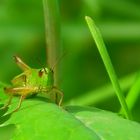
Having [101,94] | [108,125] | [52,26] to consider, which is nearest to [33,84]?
[52,26]

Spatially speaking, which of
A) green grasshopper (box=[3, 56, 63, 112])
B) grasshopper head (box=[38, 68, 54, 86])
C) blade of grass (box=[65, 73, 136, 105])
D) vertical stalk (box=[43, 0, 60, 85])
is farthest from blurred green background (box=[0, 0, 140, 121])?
vertical stalk (box=[43, 0, 60, 85])

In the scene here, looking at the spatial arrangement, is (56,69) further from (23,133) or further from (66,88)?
(66,88)

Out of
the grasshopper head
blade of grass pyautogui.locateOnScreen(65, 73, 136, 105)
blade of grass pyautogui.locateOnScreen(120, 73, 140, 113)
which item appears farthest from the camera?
blade of grass pyautogui.locateOnScreen(65, 73, 136, 105)

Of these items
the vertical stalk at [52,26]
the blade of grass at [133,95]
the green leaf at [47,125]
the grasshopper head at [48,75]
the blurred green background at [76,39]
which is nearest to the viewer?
the green leaf at [47,125]

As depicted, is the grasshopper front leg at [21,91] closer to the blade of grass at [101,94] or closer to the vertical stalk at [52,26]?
the vertical stalk at [52,26]

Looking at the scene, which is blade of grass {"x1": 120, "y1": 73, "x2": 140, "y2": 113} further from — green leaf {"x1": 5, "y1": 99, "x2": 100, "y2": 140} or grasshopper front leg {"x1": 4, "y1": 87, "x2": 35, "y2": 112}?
green leaf {"x1": 5, "y1": 99, "x2": 100, "y2": 140}

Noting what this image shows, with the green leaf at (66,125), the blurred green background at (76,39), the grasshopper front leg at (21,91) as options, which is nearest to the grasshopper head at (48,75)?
the grasshopper front leg at (21,91)

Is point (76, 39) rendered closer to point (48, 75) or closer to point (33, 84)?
point (33, 84)
